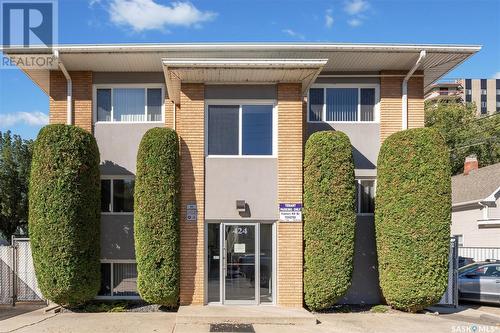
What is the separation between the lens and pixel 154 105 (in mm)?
12328

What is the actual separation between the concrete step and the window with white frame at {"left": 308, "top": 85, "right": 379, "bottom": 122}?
525 cm

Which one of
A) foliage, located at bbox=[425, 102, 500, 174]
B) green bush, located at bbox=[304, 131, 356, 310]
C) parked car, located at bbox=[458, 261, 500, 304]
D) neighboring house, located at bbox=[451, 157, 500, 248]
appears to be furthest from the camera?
foliage, located at bbox=[425, 102, 500, 174]

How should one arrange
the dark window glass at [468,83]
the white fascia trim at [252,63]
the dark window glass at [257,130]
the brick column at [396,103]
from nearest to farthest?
the white fascia trim at [252,63] < the dark window glass at [257,130] < the brick column at [396,103] < the dark window glass at [468,83]

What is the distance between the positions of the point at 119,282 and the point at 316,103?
721 centimetres

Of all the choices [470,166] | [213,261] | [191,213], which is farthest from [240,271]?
[470,166]

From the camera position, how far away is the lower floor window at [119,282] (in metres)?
11.9

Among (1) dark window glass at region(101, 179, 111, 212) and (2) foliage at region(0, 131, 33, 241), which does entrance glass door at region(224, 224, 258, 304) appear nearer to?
(1) dark window glass at region(101, 179, 111, 212)

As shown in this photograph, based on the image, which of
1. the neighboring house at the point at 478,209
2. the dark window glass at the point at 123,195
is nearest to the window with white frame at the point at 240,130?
the dark window glass at the point at 123,195

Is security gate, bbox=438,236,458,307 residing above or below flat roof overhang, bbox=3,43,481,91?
below

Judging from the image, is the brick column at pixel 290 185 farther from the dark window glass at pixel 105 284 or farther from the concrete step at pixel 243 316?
the dark window glass at pixel 105 284

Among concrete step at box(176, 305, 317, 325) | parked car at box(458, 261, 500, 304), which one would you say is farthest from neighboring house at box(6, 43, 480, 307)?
parked car at box(458, 261, 500, 304)

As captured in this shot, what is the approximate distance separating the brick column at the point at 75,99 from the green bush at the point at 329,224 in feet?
20.5

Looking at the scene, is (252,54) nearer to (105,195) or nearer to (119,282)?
(105,195)

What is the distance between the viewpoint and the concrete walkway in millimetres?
9180
